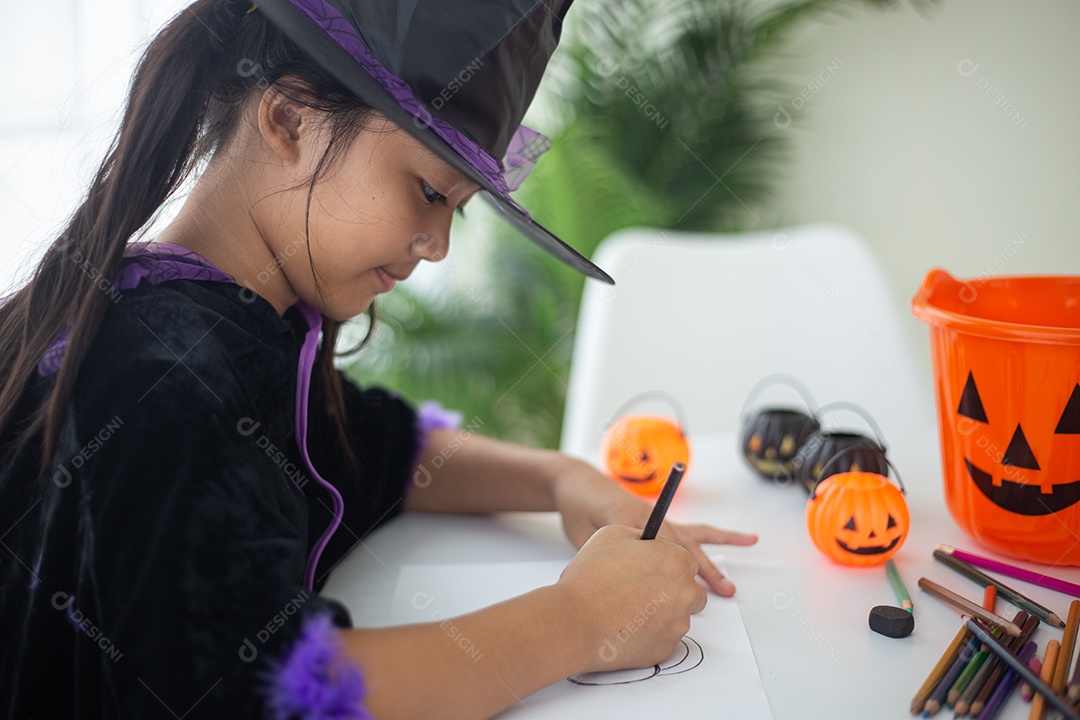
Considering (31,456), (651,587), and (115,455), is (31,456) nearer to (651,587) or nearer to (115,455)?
(115,455)

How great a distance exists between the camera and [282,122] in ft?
2.40

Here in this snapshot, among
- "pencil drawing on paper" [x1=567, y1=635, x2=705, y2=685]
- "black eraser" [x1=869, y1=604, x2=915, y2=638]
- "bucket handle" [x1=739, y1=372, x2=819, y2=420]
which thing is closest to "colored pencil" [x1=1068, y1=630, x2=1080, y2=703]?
"black eraser" [x1=869, y1=604, x2=915, y2=638]

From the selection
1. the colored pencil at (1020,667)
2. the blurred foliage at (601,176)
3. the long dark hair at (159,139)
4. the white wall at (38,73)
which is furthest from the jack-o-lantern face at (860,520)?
the white wall at (38,73)

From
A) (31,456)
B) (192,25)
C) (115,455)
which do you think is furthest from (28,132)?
(115,455)

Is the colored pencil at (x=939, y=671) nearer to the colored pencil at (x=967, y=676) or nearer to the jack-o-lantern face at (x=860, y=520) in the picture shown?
the colored pencil at (x=967, y=676)

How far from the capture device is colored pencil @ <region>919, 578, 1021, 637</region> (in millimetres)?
661

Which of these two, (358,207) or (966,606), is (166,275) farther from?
(966,606)

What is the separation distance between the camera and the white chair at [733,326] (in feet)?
4.80

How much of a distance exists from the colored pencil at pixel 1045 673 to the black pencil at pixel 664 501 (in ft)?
0.90

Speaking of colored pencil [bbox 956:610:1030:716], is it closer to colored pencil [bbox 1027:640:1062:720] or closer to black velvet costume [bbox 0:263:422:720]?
colored pencil [bbox 1027:640:1062:720]

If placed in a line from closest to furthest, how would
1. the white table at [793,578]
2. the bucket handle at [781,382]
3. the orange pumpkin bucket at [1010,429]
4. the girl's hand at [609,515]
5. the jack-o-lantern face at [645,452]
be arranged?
the white table at [793,578] → the orange pumpkin bucket at [1010,429] → the girl's hand at [609,515] → the jack-o-lantern face at [645,452] → the bucket handle at [781,382]

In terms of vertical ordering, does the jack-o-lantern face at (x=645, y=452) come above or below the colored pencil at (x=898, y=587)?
above

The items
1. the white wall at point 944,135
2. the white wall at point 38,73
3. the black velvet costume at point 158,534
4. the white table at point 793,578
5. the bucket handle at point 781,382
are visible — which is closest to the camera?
the black velvet costume at point 158,534

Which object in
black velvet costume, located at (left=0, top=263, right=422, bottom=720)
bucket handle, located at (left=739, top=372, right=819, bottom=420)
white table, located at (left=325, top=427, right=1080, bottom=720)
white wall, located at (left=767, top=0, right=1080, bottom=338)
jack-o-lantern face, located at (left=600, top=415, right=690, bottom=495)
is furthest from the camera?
white wall, located at (left=767, top=0, right=1080, bottom=338)
